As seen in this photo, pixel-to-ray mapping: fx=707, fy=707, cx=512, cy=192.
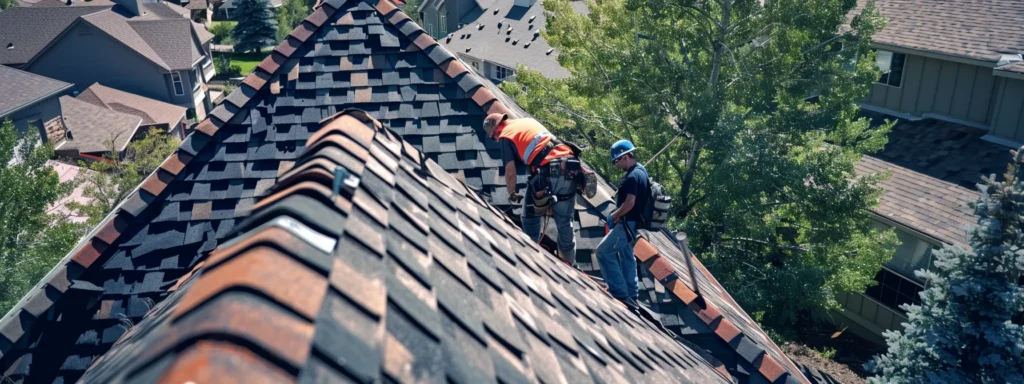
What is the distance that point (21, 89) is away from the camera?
28703mm

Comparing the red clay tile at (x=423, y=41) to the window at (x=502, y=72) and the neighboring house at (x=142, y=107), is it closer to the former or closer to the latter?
the window at (x=502, y=72)

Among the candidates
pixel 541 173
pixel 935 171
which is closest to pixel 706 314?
pixel 541 173

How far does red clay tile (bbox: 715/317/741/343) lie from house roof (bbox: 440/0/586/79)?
1060 inches

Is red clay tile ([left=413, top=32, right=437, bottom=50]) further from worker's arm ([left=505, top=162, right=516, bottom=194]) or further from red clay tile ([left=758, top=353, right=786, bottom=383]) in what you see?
red clay tile ([left=758, top=353, right=786, bottom=383])

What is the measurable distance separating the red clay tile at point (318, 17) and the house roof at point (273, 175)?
0.02 metres

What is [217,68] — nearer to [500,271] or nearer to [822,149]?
[822,149]

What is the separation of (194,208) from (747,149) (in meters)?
12.5

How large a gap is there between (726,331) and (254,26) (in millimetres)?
64164

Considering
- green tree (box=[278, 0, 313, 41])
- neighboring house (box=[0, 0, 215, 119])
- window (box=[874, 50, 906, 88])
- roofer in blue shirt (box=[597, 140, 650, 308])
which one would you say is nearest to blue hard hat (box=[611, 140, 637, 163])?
roofer in blue shirt (box=[597, 140, 650, 308])

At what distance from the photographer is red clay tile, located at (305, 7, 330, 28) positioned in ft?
25.4

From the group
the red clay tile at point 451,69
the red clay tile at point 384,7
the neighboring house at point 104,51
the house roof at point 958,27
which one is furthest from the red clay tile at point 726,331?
the neighboring house at point 104,51

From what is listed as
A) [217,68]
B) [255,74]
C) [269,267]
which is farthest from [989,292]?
[217,68]

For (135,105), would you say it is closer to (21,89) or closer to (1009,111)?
(21,89)

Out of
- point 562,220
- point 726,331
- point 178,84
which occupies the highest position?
point 562,220
